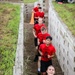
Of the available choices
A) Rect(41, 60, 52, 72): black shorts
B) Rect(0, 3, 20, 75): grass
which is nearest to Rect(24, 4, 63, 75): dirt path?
Rect(41, 60, 52, 72): black shorts

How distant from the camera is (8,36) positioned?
1010 cm

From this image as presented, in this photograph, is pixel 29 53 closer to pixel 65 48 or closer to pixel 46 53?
pixel 65 48

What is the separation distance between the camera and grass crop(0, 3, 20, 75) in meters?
7.33

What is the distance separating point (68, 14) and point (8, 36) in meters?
4.16

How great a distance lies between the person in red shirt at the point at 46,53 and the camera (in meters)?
A: 8.62

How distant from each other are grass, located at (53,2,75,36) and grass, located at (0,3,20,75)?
1802mm

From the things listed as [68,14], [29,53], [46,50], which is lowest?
[29,53]

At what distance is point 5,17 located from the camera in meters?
13.7

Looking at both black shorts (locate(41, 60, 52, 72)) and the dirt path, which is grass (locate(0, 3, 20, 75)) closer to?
black shorts (locate(41, 60, 52, 72))

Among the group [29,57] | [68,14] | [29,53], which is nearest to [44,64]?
[29,57]

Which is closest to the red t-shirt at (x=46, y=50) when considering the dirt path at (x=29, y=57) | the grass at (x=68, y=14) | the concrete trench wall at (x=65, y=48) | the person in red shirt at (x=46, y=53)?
the person in red shirt at (x=46, y=53)

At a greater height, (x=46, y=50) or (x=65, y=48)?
(x=46, y=50)

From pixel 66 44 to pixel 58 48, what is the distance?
1.73 meters

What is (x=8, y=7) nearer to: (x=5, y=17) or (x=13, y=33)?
(x=5, y=17)
